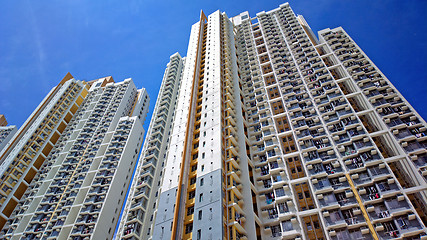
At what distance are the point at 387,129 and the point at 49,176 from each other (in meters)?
→ 68.3

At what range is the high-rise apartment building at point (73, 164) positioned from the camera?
56844 millimetres

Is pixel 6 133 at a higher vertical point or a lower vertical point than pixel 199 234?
higher

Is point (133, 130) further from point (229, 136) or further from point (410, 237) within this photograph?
point (410, 237)

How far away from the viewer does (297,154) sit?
143ft

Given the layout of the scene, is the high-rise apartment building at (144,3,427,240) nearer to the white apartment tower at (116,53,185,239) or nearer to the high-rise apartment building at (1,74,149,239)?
the white apartment tower at (116,53,185,239)

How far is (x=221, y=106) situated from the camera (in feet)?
173

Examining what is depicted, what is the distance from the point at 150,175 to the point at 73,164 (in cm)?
2441

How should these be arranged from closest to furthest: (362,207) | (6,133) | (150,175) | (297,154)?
1. (362,207)
2. (297,154)
3. (150,175)
4. (6,133)

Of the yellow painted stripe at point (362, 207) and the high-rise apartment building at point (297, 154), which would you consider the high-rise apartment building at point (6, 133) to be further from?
the yellow painted stripe at point (362, 207)

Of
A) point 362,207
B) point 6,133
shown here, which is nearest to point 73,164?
point 6,133

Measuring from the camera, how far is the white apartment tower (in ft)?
169

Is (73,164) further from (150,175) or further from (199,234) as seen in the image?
(199,234)

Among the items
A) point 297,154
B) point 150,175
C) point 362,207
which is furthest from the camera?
point 150,175

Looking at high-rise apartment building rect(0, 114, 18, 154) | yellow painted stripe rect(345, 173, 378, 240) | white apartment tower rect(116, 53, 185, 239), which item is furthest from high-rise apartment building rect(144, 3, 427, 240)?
high-rise apartment building rect(0, 114, 18, 154)
